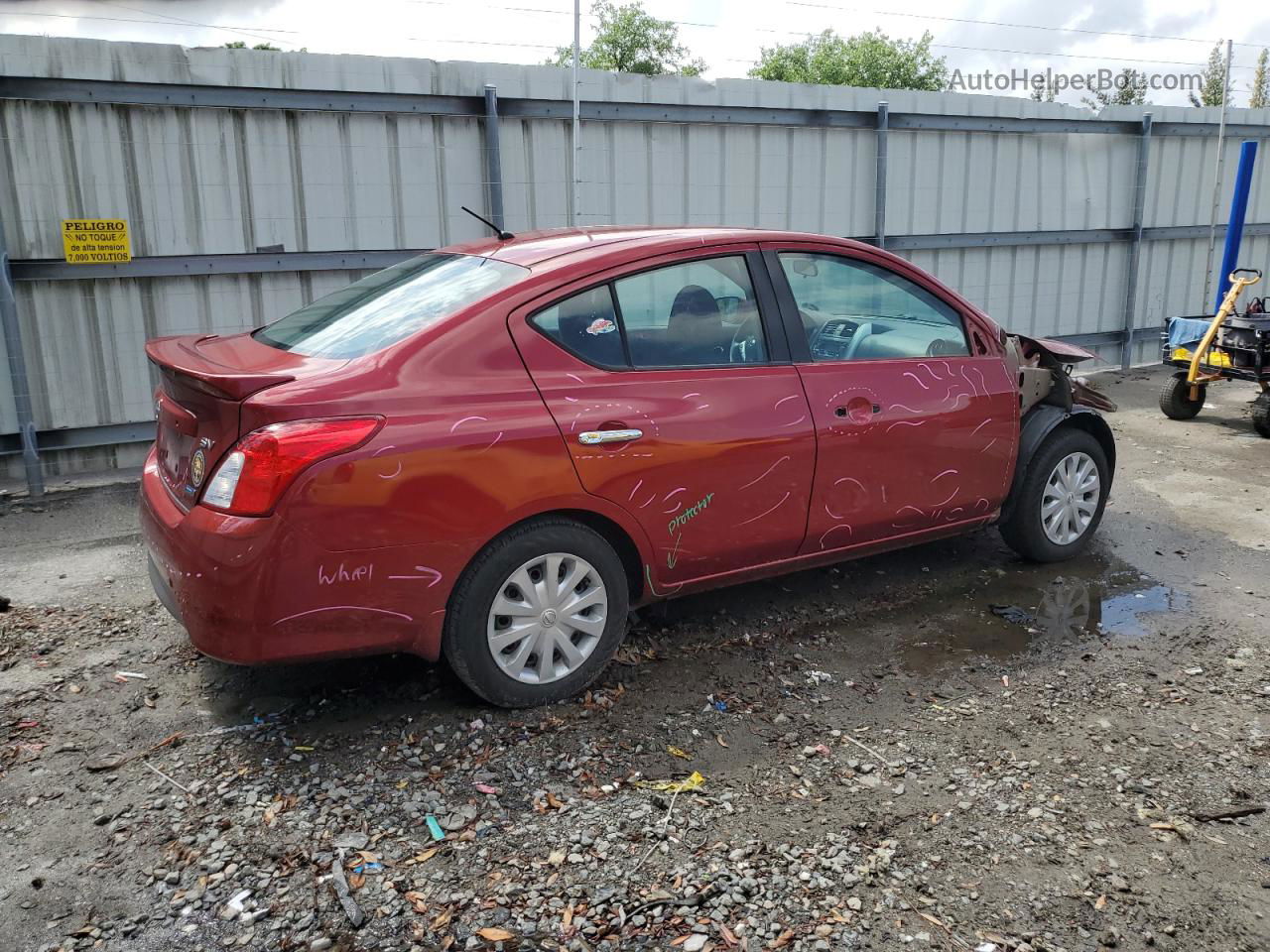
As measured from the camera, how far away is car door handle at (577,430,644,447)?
3598mm

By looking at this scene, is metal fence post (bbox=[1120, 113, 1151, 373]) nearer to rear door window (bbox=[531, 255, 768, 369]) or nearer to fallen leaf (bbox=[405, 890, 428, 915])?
rear door window (bbox=[531, 255, 768, 369])

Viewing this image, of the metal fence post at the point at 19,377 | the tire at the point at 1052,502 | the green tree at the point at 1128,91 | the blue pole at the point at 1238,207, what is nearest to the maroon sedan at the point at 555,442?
the tire at the point at 1052,502

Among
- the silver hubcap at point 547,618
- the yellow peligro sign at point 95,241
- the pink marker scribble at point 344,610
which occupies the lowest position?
the silver hubcap at point 547,618

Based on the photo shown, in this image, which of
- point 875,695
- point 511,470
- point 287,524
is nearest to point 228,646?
point 287,524

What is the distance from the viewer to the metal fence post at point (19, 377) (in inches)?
254

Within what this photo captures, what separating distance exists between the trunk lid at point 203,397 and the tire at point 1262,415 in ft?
25.4

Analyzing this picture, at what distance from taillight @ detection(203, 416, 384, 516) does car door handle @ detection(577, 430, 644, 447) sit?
2.42 feet

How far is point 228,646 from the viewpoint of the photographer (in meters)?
3.22

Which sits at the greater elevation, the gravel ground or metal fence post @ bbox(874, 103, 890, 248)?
metal fence post @ bbox(874, 103, 890, 248)

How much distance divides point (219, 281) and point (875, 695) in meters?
A: 5.45

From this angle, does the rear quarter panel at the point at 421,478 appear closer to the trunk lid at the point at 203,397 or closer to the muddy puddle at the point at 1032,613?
the trunk lid at the point at 203,397

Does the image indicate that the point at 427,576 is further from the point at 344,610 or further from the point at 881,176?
the point at 881,176

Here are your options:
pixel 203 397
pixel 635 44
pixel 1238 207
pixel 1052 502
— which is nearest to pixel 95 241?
pixel 203 397

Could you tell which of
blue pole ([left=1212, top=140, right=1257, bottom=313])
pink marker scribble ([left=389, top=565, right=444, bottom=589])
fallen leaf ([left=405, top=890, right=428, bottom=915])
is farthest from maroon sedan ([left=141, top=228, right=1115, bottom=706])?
blue pole ([left=1212, top=140, right=1257, bottom=313])
